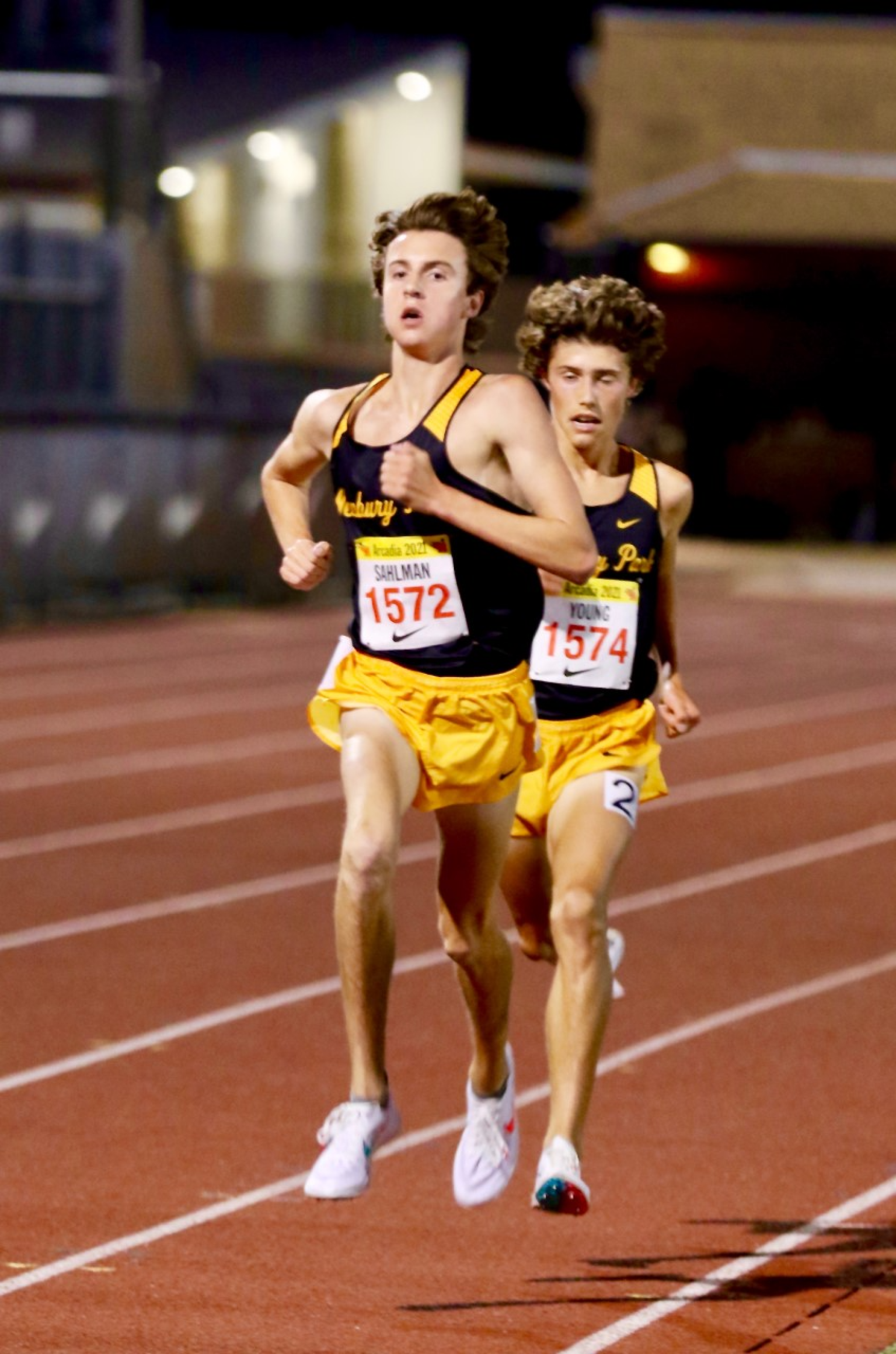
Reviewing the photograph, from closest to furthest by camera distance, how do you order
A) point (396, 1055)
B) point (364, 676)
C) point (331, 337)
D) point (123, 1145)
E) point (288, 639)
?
1. point (364, 676)
2. point (123, 1145)
3. point (396, 1055)
4. point (288, 639)
5. point (331, 337)

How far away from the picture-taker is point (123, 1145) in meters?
6.84

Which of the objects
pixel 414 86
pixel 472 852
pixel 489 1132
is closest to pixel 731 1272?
pixel 489 1132

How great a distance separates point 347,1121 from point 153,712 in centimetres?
1234

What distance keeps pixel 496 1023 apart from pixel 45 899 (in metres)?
5.34

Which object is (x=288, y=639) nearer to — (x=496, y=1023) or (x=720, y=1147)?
(x=720, y=1147)

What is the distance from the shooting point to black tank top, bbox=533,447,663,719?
541cm

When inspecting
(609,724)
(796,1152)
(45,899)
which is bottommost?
(45,899)

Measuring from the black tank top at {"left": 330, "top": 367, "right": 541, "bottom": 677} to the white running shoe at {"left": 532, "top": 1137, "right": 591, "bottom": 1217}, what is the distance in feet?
3.12

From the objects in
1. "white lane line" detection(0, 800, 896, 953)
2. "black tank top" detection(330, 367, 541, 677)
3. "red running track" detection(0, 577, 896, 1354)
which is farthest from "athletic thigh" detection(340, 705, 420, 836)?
"white lane line" detection(0, 800, 896, 953)

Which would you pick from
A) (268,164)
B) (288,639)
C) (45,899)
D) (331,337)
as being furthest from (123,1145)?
(268,164)

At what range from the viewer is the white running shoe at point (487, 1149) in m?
5.14

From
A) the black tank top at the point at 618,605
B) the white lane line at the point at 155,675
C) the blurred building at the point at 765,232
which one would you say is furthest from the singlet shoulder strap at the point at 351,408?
the blurred building at the point at 765,232

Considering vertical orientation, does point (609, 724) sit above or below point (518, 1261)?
above

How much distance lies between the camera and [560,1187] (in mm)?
4852
